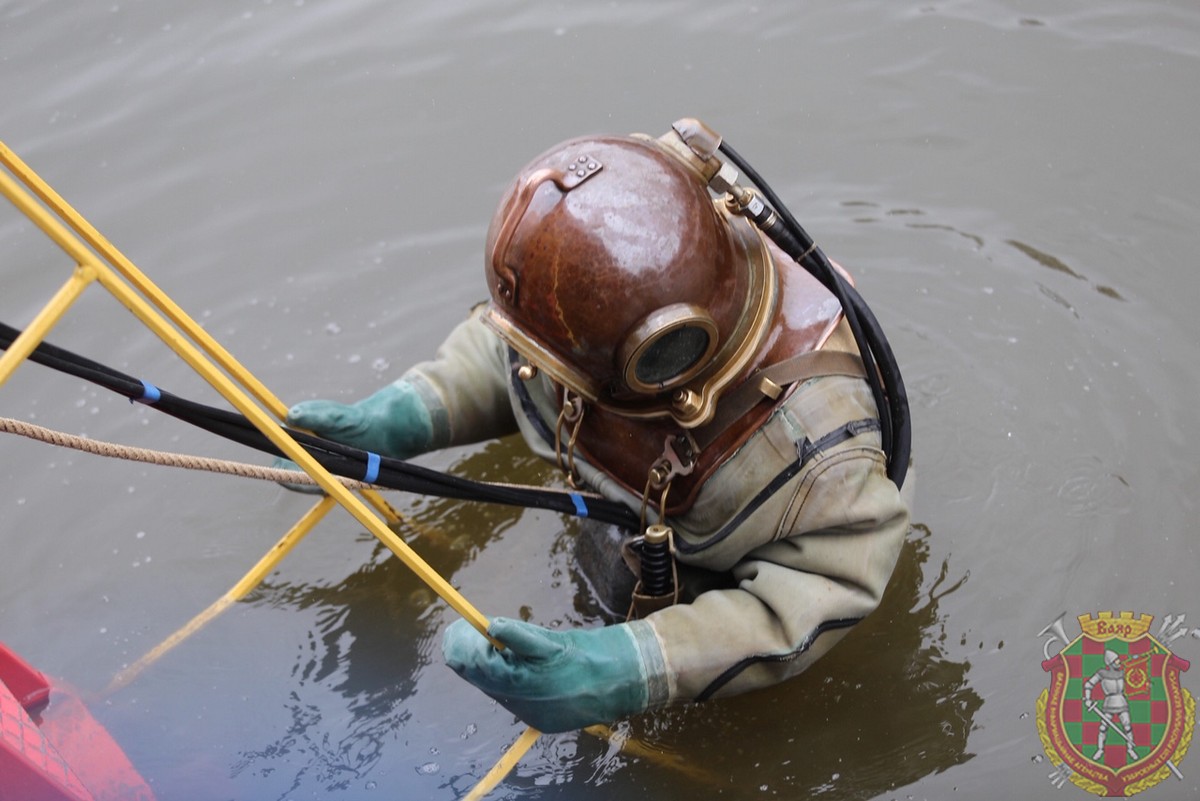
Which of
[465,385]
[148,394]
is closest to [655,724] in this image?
[465,385]

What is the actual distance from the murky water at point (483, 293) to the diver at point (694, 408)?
0.61 m

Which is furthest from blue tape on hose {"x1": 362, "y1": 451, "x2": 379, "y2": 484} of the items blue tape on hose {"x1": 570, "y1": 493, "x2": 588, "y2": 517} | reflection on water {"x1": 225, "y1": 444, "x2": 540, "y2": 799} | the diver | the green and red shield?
the green and red shield

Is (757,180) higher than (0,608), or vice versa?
(757,180)

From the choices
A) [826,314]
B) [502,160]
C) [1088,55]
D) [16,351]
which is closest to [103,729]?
[16,351]

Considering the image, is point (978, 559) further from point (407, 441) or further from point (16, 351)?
point (16, 351)

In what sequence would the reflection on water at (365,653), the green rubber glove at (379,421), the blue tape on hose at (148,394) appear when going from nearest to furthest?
the blue tape on hose at (148,394) < the green rubber glove at (379,421) < the reflection on water at (365,653)

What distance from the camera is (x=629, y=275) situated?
2.09 metres

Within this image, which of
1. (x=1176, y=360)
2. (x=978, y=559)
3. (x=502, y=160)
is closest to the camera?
(x=978, y=559)

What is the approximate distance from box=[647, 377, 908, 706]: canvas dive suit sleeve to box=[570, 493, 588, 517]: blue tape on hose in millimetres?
273

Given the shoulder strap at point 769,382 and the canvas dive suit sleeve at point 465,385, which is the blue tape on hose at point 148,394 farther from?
the shoulder strap at point 769,382

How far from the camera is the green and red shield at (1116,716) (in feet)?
8.74

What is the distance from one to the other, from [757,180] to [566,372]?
0.56 meters

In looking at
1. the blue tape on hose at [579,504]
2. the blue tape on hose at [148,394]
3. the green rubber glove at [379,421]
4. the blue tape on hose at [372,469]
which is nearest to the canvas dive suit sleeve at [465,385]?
the green rubber glove at [379,421]

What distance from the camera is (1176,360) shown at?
3436 mm
